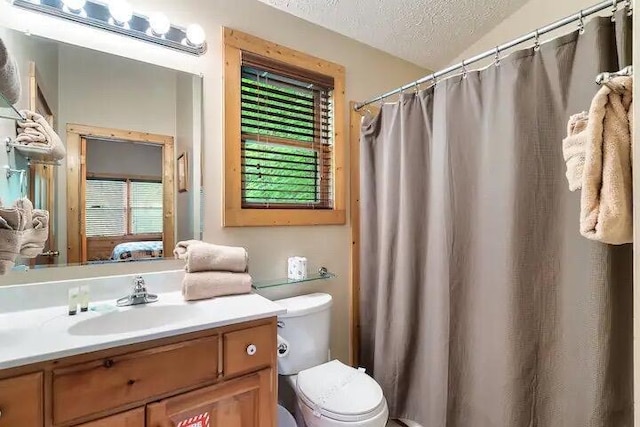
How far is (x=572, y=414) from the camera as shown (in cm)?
120

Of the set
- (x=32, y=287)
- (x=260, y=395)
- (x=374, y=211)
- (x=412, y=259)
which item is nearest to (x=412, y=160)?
(x=374, y=211)

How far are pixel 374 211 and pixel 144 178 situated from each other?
4.21 ft

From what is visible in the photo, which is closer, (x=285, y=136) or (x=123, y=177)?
(x=123, y=177)

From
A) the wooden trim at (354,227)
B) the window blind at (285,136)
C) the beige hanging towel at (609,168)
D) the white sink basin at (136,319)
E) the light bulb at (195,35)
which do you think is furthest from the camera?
the wooden trim at (354,227)

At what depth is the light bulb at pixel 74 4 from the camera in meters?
1.30

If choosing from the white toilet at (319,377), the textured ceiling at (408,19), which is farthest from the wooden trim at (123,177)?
the textured ceiling at (408,19)

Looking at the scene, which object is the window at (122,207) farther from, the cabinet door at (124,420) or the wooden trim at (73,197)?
the cabinet door at (124,420)

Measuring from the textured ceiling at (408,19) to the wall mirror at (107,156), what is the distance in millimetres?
859

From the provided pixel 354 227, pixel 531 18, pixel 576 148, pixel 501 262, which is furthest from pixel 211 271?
pixel 531 18

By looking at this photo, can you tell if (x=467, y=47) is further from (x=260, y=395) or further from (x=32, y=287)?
(x=32, y=287)

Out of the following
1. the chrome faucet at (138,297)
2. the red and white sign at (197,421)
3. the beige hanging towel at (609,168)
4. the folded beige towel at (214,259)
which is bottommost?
the red and white sign at (197,421)

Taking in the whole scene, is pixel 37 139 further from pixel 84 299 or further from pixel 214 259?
pixel 214 259

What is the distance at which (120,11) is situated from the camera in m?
1.36

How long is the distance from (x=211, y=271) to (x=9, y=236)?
68 centimetres
